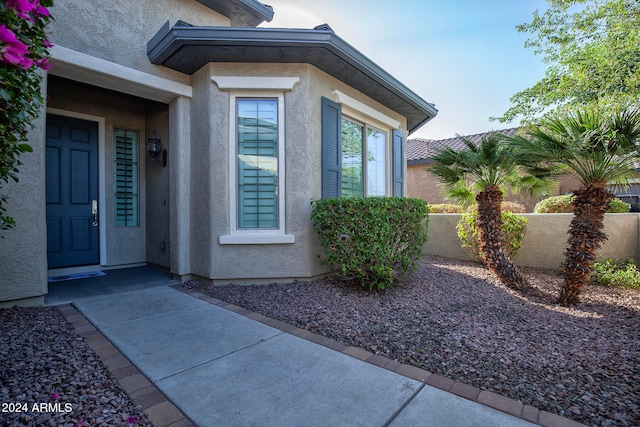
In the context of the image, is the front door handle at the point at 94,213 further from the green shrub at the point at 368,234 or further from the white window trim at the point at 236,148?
the green shrub at the point at 368,234

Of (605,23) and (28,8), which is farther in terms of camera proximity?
(605,23)

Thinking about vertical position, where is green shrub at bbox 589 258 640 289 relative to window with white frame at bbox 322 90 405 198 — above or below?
below

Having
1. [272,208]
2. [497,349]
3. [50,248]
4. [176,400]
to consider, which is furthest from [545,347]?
[50,248]

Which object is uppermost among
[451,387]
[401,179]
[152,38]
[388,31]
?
[388,31]

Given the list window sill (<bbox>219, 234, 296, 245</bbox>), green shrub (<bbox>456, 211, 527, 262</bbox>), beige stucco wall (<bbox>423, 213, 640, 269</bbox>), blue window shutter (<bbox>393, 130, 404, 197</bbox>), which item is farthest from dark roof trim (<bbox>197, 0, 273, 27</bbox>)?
beige stucco wall (<bbox>423, 213, 640, 269</bbox>)

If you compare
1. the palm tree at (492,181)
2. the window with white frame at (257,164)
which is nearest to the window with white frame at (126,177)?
the window with white frame at (257,164)

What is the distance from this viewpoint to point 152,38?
4930mm

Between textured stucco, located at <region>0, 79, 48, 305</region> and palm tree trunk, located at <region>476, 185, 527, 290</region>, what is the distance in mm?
6580

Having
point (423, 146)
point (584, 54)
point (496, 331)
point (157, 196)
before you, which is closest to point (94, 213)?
point (157, 196)

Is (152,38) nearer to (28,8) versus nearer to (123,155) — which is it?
(123,155)

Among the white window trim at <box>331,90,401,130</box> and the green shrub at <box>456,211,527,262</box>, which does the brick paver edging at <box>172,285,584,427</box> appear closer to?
the white window trim at <box>331,90,401,130</box>

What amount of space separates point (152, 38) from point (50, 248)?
3.88 m

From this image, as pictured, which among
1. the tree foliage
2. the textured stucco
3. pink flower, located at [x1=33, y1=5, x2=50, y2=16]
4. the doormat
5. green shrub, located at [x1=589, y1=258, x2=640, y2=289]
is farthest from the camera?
the tree foliage

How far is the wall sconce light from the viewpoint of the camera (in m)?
5.87
